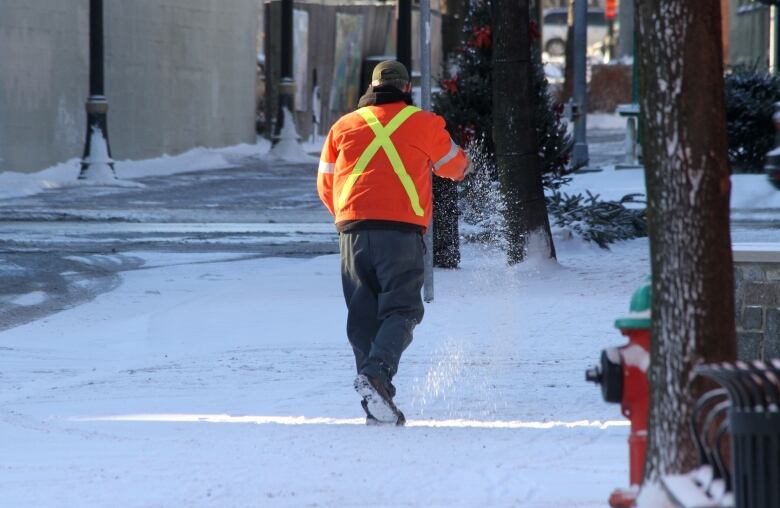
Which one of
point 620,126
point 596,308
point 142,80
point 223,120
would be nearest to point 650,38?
point 596,308

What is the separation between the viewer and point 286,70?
30.7m

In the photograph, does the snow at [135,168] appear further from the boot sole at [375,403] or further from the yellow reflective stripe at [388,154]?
the boot sole at [375,403]

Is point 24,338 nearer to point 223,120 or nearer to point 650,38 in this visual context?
point 650,38

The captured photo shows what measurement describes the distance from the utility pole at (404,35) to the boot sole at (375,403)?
18944mm

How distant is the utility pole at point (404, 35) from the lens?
84.9 ft

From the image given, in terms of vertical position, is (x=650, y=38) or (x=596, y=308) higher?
(x=650, y=38)

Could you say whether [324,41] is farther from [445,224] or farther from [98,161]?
[445,224]

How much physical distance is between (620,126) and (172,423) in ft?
125

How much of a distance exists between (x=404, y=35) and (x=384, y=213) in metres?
19.2

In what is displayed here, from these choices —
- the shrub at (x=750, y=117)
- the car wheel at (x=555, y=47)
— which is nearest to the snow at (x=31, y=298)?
the shrub at (x=750, y=117)

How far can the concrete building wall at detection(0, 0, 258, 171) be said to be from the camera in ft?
74.8

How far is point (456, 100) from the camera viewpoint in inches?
553

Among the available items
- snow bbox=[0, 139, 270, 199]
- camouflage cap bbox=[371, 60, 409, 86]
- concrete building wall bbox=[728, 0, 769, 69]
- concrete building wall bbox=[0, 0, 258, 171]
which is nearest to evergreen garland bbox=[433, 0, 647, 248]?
camouflage cap bbox=[371, 60, 409, 86]

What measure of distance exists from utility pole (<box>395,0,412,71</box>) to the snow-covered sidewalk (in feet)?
44.5
